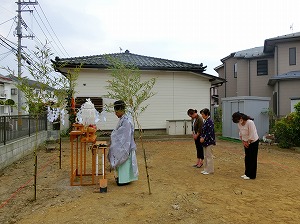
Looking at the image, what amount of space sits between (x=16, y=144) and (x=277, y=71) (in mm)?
16110

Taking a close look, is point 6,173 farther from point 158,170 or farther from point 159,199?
point 159,199

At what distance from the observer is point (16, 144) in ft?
26.3

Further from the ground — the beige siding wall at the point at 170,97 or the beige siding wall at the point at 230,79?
the beige siding wall at the point at 230,79

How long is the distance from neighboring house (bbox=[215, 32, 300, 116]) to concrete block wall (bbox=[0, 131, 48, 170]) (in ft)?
45.7

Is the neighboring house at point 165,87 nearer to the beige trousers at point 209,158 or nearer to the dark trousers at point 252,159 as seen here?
the beige trousers at point 209,158

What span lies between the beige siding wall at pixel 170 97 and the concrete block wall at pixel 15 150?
434 centimetres

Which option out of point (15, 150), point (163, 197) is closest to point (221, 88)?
point (15, 150)

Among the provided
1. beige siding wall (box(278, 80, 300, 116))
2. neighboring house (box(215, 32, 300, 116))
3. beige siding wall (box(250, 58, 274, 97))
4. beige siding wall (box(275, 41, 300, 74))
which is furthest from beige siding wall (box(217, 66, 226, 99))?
beige siding wall (box(278, 80, 300, 116))

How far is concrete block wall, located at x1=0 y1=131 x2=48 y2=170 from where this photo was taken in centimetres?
698

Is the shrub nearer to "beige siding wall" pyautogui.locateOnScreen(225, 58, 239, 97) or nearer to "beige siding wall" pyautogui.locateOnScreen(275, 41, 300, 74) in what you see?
"beige siding wall" pyautogui.locateOnScreen(275, 41, 300, 74)

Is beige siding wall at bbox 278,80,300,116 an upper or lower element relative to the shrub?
upper

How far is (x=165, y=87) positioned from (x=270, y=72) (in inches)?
392

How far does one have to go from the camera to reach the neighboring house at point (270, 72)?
15.7 m

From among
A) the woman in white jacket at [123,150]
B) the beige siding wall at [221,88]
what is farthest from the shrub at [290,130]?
the beige siding wall at [221,88]
